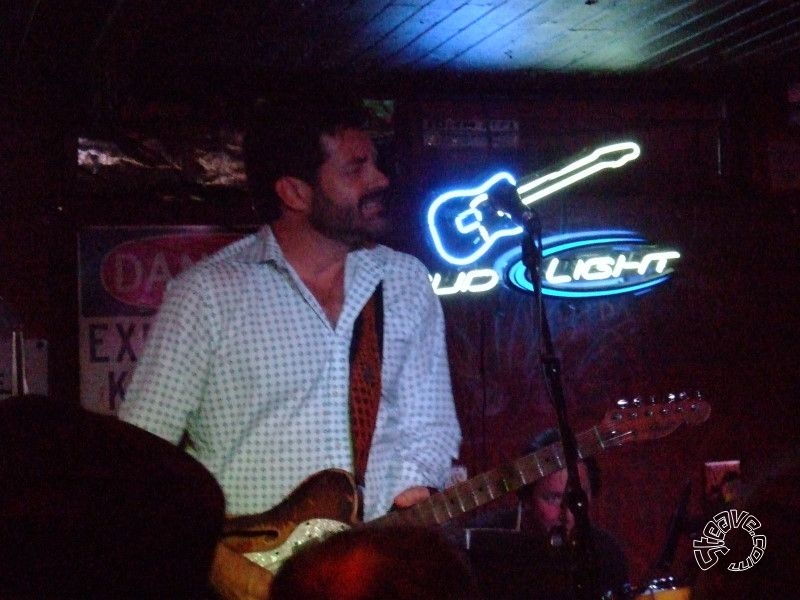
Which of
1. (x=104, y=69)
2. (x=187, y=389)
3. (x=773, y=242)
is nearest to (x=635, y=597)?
(x=187, y=389)

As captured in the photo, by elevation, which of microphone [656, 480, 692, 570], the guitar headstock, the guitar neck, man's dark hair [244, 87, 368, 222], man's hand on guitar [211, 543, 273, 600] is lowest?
microphone [656, 480, 692, 570]

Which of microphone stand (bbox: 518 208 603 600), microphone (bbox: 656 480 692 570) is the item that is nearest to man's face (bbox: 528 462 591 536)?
microphone (bbox: 656 480 692 570)

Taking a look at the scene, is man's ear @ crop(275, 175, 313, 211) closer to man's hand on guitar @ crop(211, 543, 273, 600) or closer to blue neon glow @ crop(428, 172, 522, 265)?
man's hand on guitar @ crop(211, 543, 273, 600)

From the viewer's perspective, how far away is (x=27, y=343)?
5.73m

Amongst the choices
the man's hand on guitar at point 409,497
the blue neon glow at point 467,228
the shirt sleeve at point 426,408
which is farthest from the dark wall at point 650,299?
the man's hand on guitar at point 409,497

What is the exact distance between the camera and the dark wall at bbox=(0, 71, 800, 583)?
6.38 metres

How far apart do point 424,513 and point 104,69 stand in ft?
10.1

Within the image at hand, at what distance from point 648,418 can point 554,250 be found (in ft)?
8.13

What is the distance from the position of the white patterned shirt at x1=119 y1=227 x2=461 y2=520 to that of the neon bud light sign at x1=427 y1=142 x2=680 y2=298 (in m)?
2.57

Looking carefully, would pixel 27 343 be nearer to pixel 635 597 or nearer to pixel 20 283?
pixel 20 283

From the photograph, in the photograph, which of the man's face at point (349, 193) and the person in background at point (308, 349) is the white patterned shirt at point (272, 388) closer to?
the person in background at point (308, 349)

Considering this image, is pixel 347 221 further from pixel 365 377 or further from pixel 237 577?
pixel 237 577

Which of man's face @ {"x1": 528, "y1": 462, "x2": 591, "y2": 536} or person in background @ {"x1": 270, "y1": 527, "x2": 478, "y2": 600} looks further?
man's face @ {"x1": 528, "y1": 462, "x2": 591, "y2": 536}

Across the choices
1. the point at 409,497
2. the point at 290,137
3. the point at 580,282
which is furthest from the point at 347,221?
the point at 580,282
